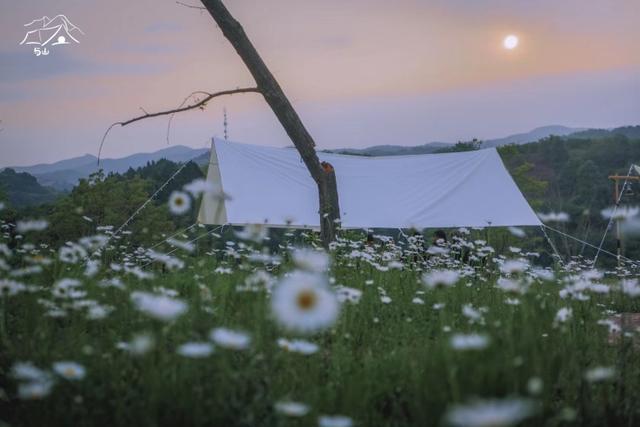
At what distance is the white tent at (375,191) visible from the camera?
10000 millimetres

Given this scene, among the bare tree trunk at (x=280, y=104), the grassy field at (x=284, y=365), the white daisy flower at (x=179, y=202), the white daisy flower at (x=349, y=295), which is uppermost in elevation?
the bare tree trunk at (x=280, y=104)

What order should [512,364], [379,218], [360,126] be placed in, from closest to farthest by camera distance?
[512,364]
[379,218]
[360,126]

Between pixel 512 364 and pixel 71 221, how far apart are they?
29.6 m

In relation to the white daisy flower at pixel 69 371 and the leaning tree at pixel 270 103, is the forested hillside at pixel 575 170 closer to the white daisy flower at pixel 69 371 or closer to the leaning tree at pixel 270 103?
the leaning tree at pixel 270 103

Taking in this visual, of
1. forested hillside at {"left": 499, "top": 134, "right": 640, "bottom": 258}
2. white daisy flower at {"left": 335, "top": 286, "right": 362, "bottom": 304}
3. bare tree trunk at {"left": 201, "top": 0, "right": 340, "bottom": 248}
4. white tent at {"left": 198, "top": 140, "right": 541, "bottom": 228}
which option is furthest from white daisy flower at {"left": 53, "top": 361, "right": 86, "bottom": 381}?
forested hillside at {"left": 499, "top": 134, "right": 640, "bottom": 258}

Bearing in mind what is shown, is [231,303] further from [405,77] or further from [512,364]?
[405,77]

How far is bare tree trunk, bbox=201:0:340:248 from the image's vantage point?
241 inches

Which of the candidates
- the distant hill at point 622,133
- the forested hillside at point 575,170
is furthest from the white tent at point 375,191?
the distant hill at point 622,133

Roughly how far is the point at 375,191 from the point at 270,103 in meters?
4.83

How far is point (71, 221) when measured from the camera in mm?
28875

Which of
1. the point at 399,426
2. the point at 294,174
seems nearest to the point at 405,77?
the point at 294,174

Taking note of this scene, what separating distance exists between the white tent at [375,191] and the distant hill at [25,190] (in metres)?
21.0

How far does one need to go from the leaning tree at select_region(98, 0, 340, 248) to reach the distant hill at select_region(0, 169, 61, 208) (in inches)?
961

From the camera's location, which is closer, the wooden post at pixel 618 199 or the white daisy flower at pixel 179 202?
the white daisy flower at pixel 179 202
